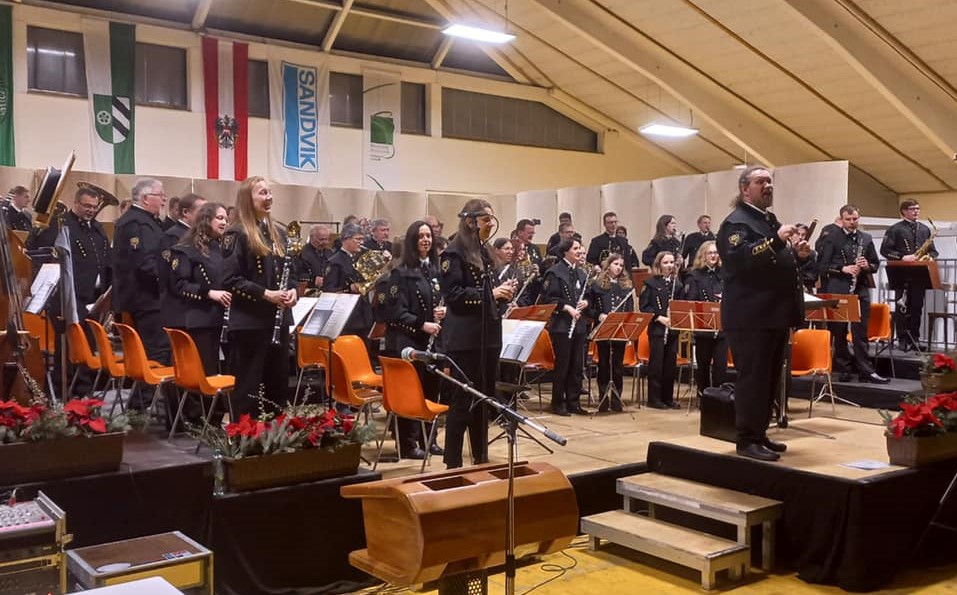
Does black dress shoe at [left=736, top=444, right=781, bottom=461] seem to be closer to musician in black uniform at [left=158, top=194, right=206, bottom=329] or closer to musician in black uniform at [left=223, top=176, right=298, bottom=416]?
musician in black uniform at [left=223, top=176, right=298, bottom=416]

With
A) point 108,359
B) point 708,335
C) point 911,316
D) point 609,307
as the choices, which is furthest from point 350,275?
point 911,316

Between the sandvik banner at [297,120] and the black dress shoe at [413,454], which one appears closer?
the black dress shoe at [413,454]

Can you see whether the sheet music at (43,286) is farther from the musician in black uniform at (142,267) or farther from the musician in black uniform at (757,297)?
the musician in black uniform at (757,297)

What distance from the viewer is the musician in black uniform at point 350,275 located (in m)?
8.55

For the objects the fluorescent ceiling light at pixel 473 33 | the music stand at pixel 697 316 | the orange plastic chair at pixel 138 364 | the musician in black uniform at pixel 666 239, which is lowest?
the orange plastic chair at pixel 138 364

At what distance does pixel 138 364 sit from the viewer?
6.03 m

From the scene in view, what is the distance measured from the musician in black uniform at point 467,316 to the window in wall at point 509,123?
1282cm

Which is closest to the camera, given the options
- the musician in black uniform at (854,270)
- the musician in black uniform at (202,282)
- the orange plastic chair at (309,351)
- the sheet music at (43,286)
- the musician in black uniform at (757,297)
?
the musician in black uniform at (757,297)

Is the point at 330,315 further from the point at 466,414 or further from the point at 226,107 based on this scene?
the point at 226,107

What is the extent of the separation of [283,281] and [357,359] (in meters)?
1.45

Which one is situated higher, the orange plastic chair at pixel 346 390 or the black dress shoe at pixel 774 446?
the orange plastic chair at pixel 346 390

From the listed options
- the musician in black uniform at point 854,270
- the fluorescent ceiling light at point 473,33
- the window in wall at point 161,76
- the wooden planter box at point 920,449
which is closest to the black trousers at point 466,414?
the wooden planter box at point 920,449

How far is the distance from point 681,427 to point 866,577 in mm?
3364

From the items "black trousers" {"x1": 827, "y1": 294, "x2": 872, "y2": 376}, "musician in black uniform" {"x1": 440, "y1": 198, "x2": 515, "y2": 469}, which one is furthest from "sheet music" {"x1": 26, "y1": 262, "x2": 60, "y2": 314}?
"black trousers" {"x1": 827, "y1": 294, "x2": 872, "y2": 376}
